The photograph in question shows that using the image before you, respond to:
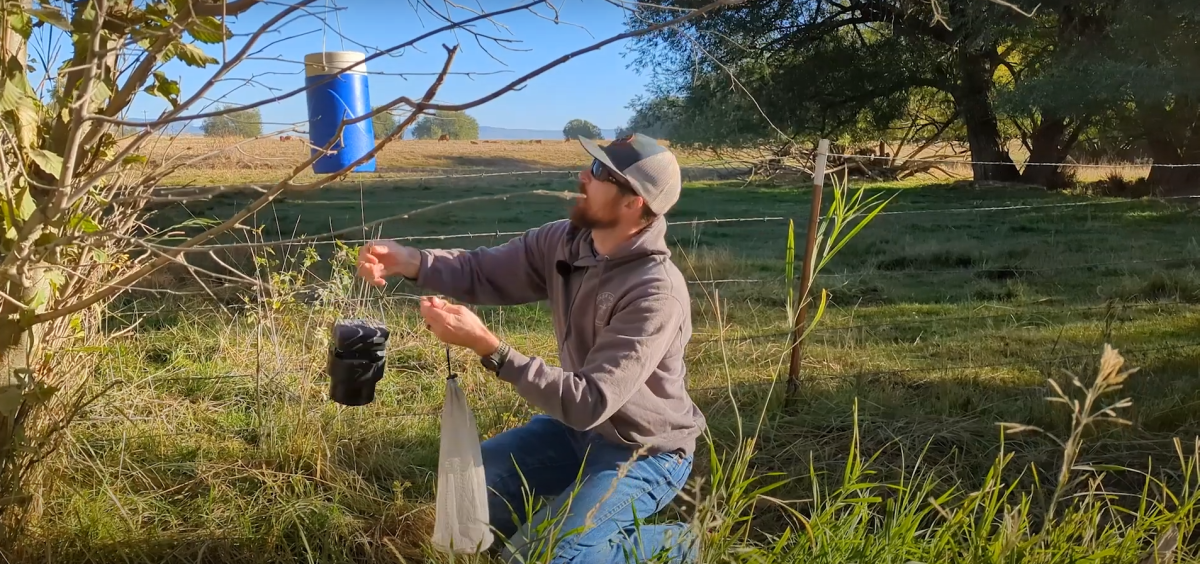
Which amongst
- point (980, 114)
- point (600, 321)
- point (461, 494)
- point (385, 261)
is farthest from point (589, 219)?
point (980, 114)

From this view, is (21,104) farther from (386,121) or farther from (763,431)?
(763,431)

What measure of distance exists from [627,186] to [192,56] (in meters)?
0.98

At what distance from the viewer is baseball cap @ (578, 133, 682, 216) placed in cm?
194

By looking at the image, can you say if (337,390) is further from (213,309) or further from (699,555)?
(213,309)

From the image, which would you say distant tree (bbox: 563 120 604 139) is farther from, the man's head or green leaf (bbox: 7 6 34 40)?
green leaf (bbox: 7 6 34 40)

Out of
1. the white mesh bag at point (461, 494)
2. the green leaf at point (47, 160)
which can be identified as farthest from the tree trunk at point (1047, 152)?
the green leaf at point (47, 160)

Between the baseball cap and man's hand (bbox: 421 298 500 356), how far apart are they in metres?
0.49

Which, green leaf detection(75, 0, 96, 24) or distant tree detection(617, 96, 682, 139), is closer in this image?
green leaf detection(75, 0, 96, 24)

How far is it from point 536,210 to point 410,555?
31.4ft

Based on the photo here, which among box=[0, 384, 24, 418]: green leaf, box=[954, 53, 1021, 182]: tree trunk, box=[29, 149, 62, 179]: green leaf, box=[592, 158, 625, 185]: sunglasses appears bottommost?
box=[0, 384, 24, 418]: green leaf

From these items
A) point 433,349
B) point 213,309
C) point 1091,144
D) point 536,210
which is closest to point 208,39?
point 433,349

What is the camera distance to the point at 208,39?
1610 mm

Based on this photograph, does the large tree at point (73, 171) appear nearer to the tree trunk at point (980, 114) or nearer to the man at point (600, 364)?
the man at point (600, 364)

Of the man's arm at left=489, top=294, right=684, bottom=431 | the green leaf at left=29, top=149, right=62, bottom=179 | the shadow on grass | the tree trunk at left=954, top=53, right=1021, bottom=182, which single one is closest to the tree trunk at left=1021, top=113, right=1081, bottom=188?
the tree trunk at left=954, top=53, right=1021, bottom=182
